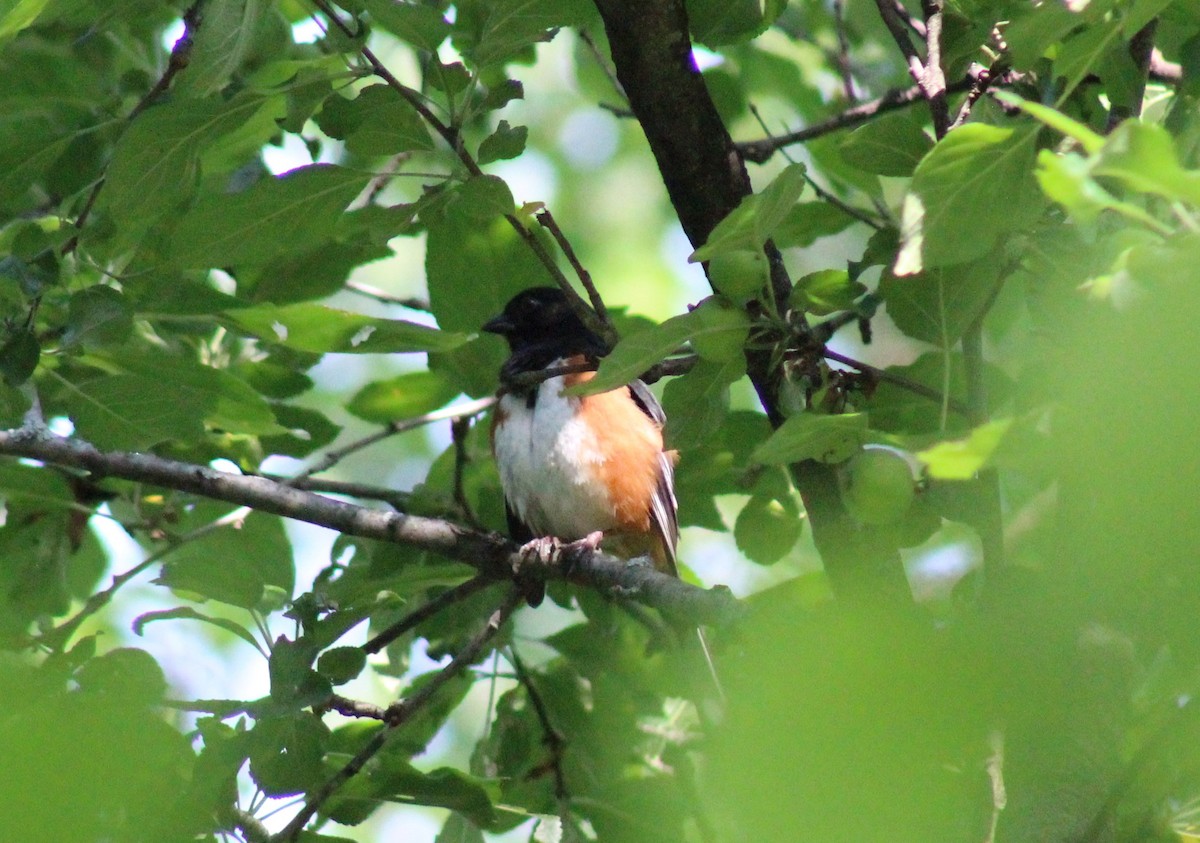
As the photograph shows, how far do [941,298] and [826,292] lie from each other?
242mm

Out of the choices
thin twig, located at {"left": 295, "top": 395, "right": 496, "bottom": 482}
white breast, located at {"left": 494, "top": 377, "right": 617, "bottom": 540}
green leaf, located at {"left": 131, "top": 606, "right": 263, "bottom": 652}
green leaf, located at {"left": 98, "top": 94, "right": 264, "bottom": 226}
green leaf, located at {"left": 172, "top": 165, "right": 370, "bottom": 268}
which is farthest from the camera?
white breast, located at {"left": 494, "top": 377, "right": 617, "bottom": 540}

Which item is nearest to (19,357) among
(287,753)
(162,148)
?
(162,148)

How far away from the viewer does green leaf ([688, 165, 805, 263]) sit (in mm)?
2246

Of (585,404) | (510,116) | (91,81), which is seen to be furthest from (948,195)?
(510,116)

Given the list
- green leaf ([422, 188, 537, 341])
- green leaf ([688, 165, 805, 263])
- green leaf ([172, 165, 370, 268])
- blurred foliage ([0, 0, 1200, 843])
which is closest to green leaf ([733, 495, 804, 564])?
blurred foliage ([0, 0, 1200, 843])

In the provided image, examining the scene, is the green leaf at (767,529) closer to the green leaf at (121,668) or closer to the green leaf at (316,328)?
the green leaf at (316,328)

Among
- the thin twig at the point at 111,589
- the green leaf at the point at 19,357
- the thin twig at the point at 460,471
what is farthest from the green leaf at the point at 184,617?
the thin twig at the point at 460,471

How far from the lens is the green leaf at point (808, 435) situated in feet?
6.39

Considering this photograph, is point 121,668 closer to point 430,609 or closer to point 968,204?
point 430,609

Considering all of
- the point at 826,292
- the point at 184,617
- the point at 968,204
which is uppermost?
the point at 826,292

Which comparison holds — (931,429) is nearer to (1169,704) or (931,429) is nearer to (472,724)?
(1169,704)

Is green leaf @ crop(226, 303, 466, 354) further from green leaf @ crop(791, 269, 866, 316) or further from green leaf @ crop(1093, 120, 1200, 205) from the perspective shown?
green leaf @ crop(1093, 120, 1200, 205)

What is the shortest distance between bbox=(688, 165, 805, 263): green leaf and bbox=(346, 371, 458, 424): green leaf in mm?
2580

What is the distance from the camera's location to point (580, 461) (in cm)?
553
